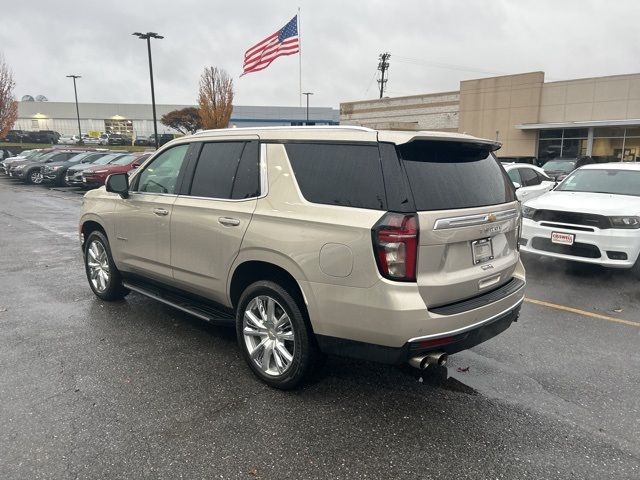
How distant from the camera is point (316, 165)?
3.31 m

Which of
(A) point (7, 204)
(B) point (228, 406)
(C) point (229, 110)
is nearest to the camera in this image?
(B) point (228, 406)

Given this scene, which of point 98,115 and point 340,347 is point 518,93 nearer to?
point 340,347

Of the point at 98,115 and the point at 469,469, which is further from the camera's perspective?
the point at 98,115

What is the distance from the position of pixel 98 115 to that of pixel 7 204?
84.6 metres

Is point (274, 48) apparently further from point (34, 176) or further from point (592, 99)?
point (592, 99)

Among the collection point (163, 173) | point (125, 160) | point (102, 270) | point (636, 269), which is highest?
point (163, 173)

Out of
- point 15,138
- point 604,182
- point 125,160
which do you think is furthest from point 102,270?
point 15,138

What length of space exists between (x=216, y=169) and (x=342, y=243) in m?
1.63

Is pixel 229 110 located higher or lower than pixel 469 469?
higher

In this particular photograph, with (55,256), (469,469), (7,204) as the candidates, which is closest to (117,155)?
(7,204)

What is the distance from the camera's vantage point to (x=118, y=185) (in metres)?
4.82

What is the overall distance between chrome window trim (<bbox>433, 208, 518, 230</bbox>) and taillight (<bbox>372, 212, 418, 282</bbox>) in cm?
19

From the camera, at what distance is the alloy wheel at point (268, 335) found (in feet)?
11.3

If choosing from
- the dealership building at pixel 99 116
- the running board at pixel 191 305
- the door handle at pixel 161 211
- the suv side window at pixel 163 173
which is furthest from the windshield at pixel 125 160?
the dealership building at pixel 99 116
